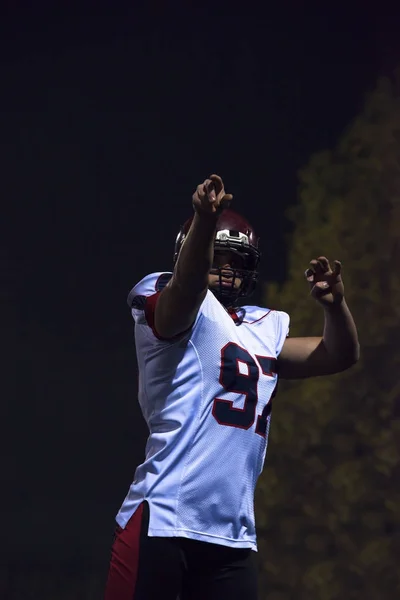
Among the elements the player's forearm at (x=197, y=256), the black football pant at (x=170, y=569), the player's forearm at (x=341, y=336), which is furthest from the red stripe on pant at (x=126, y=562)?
the player's forearm at (x=341, y=336)

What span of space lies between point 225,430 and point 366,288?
143 centimetres

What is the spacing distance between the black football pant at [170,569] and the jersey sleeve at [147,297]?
340 millimetres

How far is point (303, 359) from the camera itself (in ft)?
6.19

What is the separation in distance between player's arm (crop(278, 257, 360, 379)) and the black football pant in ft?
1.46

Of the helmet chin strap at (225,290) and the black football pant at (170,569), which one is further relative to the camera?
the helmet chin strap at (225,290)

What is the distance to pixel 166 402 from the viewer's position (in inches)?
65.1

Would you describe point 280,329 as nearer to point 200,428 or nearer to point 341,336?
point 341,336

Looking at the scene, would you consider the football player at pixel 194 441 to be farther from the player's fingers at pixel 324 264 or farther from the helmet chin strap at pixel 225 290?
the player's fingers at pixel 324 264

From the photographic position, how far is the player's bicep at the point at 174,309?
1503 millimetres

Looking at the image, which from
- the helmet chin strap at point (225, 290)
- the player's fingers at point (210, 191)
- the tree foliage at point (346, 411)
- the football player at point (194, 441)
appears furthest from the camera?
the tree foliage at point (346, 411)

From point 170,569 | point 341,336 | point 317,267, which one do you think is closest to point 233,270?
point 317,267

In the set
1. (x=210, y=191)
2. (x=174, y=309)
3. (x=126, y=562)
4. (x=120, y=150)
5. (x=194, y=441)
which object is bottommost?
(x=126, y=562)

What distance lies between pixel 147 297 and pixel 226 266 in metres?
0.24

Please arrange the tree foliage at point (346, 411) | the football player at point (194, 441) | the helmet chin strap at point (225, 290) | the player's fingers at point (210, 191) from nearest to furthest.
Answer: the player's fingers at point (210, 191) < the football player at point (194, 441) < the helmet chin strap at point (225, 290) < the tree foliage at point (346, 411)
